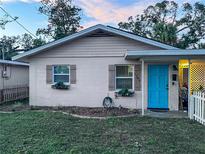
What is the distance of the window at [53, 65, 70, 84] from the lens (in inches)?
460

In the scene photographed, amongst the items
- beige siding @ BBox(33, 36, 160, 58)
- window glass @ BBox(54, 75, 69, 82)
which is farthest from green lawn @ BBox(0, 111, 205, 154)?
beige siding @ BBox(33, 36, 160, 58)

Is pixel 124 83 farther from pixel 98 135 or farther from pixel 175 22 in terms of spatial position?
pixel 175 22

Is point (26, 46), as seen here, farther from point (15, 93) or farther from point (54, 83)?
point (54, 83)

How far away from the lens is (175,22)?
29438 millimetres

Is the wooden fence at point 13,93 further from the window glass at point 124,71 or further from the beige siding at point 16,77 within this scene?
the window glass at point 124,71

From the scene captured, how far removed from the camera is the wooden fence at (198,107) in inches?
310

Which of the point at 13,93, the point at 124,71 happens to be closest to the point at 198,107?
the point at 124,71

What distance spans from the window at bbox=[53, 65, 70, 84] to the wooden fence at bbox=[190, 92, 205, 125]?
19.1 feet

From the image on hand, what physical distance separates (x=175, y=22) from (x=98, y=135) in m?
→ 26.2

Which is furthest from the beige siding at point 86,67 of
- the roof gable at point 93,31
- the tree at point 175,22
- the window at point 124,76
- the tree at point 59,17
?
the tree at point 59,17

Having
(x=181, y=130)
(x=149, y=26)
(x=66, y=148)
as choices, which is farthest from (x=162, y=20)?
(x=66, y=148)

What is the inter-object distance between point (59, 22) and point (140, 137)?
80.7 feet

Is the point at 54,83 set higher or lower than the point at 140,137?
higher

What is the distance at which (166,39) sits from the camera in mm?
23047
